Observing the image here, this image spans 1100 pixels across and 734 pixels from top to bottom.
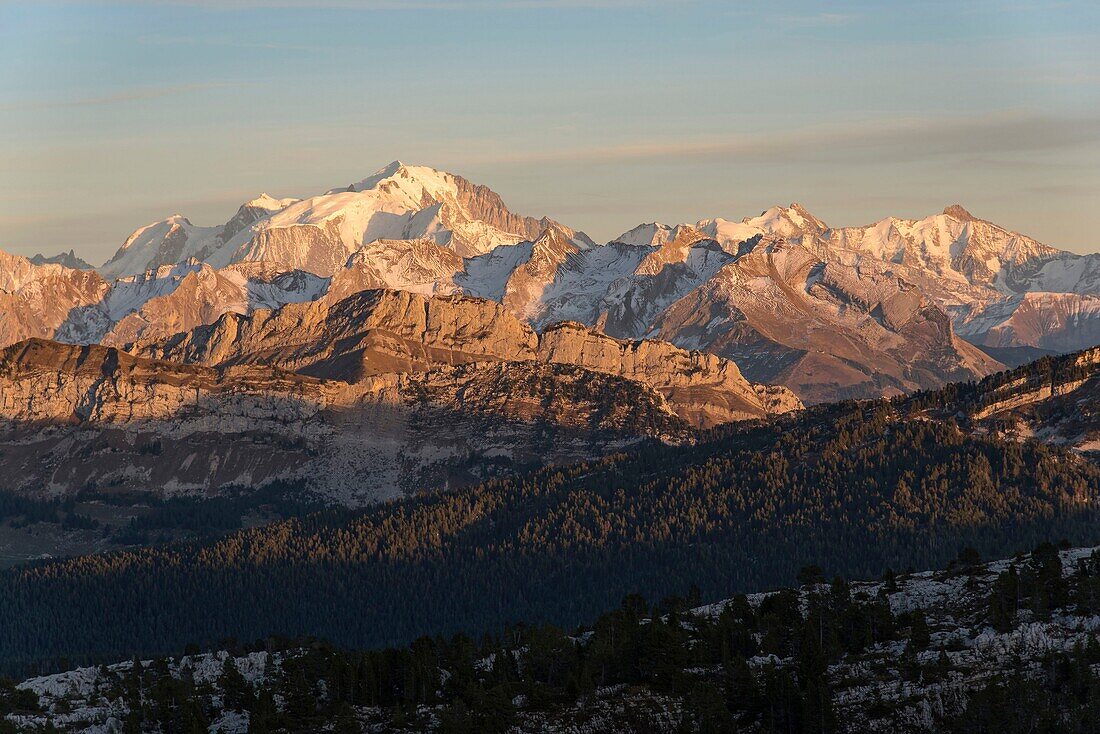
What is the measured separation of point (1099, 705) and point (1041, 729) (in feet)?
21.7

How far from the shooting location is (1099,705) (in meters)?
199

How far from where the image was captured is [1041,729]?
7761 inches
